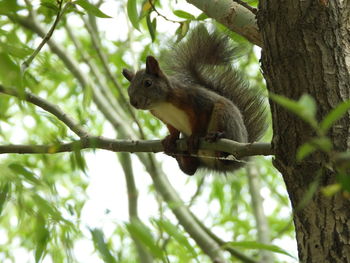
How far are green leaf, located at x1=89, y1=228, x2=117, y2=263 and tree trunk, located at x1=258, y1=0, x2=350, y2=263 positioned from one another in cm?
60

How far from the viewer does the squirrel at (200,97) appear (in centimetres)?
256

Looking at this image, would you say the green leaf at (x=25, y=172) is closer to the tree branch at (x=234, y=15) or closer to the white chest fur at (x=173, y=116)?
the tree branch at (x=234, y=15)

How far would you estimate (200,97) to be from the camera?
2717 mm

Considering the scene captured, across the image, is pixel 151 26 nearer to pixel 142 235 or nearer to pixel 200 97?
pixel 200 97

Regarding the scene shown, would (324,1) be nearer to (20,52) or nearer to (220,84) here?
(20,52)

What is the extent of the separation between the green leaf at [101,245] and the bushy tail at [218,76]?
1802 mm

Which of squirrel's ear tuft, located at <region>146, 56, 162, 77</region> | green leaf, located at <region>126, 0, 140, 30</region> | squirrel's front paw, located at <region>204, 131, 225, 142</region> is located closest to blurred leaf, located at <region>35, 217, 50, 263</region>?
green leaf, located at <region>126, 0, 140, 30</region>

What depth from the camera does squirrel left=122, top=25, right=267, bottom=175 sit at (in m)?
2.56

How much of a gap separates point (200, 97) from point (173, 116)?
16 cm

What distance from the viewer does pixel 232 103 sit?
9.04 ft

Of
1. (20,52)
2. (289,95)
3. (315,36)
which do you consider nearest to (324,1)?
(315,36)

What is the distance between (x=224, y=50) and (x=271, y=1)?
122 cm

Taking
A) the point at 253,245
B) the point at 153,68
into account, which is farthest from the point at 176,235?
the point at 153,68

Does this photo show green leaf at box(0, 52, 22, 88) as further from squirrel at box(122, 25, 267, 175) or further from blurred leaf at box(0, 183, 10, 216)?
squirrel at box(122, 25, 267, 175)
